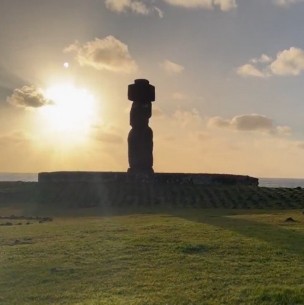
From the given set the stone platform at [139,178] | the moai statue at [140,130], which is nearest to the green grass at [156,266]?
the stone platform at [139,178]

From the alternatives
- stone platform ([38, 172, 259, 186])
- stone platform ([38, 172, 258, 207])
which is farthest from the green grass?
stone platform ([38, 172, 259, 186])

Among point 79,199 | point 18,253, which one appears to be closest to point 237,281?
point 18,253

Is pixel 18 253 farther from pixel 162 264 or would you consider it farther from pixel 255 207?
pixel 255 207

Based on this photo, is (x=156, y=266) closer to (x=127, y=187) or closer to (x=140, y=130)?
(x=127, y=187)

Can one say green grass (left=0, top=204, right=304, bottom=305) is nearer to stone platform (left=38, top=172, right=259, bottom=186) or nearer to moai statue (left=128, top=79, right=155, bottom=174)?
stone platform (left=38, top=172, right=259, bottom=186)

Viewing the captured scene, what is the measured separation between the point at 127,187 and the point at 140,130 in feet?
16.0

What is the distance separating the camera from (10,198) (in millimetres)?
41031

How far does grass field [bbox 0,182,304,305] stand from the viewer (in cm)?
1109

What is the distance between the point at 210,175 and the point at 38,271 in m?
30.2

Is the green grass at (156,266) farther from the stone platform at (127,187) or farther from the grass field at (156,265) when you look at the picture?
the stone platform at (127,187)

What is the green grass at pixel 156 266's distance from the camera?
11062 millimetres

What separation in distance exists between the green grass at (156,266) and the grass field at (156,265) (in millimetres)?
22

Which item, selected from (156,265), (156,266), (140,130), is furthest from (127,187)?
(156,266)

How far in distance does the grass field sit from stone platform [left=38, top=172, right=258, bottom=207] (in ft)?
51.7
